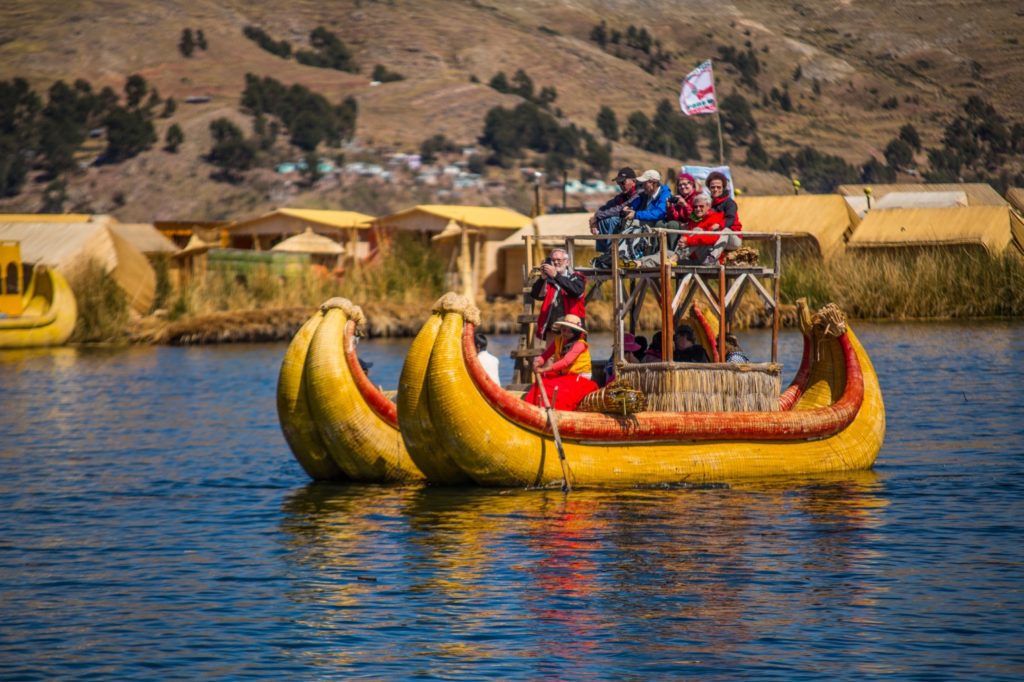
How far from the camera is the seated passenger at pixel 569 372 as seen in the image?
16.4 meters

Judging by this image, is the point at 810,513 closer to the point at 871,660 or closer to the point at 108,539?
the point at 871,660

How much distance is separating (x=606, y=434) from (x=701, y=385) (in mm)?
1244

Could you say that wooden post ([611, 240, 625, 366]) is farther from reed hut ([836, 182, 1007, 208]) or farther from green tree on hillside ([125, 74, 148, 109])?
green tree on hillside ([125, 74, 148, 109])

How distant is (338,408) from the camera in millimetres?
16625

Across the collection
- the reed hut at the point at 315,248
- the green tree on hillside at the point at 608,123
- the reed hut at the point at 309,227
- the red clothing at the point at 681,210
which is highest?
the green tree on hillside at the point at 608,123

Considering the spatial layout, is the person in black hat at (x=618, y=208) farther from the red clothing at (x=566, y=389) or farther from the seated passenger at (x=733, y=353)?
the seated passenger at (x=733, y=353)

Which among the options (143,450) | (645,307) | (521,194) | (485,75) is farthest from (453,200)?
(143,450)

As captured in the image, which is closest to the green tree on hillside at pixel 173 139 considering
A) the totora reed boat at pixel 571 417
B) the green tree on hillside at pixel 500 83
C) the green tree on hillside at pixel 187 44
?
the green tree on hillside at pixel 187 44

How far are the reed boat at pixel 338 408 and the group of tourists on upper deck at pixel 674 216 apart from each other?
9.34ft

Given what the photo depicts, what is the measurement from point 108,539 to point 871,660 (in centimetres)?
777

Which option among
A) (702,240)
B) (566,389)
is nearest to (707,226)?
(702,240)

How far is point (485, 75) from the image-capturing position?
134 meters

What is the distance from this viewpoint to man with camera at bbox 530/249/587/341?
16203mm

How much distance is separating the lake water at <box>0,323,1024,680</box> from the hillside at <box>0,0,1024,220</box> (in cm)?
8047
